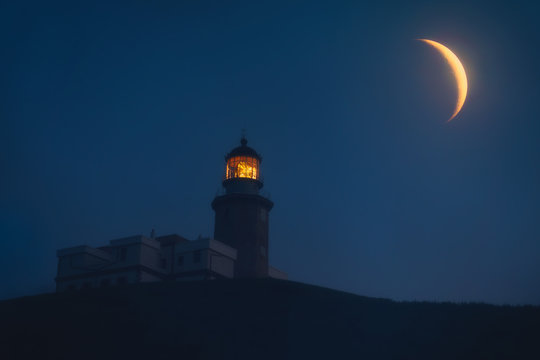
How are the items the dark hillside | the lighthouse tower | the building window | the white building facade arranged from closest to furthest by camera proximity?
the dark hillside
the white building facade
the building window
the lighthouse tower

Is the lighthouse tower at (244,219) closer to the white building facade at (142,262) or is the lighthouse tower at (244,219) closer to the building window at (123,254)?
the white building facade at (142,262)

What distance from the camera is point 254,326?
3991 cm

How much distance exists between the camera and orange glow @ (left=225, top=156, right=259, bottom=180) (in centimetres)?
5894

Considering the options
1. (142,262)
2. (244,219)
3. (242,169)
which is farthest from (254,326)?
(242,169)

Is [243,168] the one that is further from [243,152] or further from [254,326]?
[254,326]

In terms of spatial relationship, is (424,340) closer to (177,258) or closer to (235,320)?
(235,320)

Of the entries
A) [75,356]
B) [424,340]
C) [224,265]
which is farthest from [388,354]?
[224,265]

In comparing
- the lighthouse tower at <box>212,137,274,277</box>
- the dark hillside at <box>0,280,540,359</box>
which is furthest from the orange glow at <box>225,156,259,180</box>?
the dark hillside at <box>0,280,540,359</box>

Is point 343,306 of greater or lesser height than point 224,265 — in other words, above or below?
below

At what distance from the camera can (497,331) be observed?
126ft

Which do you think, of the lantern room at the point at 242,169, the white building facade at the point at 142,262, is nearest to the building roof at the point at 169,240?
the white building facade at the point at 142,262

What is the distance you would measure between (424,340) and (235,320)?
35.0 feet

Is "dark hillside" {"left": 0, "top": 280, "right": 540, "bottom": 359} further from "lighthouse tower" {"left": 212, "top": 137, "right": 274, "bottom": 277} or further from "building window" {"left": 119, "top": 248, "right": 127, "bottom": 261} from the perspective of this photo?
"lighthouse tower" {"left": 212, "top": 137, "right": 274, "bottom": 277}

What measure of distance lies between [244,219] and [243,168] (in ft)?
15.1
